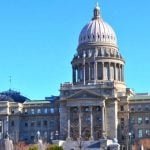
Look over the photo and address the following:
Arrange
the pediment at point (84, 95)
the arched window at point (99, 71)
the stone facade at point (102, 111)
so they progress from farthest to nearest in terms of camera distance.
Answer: the arched window at point (99, 71)
the pediment at point (84, 95)
the stone facade at point (102, 111)

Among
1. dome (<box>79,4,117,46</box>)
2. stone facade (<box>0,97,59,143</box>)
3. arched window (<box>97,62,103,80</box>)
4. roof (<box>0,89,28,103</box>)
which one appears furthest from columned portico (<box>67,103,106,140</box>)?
dome (<box>79,4,117,46</box>)

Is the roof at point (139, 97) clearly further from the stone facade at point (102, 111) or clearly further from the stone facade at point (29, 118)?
the stone facade at point (29, 118)

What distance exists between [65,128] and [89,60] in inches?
945

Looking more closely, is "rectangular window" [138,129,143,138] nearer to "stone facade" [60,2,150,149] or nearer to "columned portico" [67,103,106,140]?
"stone facade" [60,2,150,149]

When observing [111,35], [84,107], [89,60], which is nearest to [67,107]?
[84,107]

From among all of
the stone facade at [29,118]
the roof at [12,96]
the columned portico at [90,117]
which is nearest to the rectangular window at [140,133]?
the columned portico at [90,117]

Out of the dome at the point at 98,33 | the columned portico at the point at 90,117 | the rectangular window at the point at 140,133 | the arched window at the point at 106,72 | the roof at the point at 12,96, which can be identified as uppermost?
the dome at the point at 98,33

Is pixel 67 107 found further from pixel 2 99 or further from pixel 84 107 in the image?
pixel 2 99

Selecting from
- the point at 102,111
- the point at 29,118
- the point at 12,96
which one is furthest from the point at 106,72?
the point at 12,96

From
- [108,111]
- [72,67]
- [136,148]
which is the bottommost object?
[136,148]

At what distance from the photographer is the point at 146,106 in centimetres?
15488

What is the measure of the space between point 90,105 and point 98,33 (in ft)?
90.1

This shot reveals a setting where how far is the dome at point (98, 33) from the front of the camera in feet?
561

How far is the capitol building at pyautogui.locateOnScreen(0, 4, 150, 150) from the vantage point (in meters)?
151
